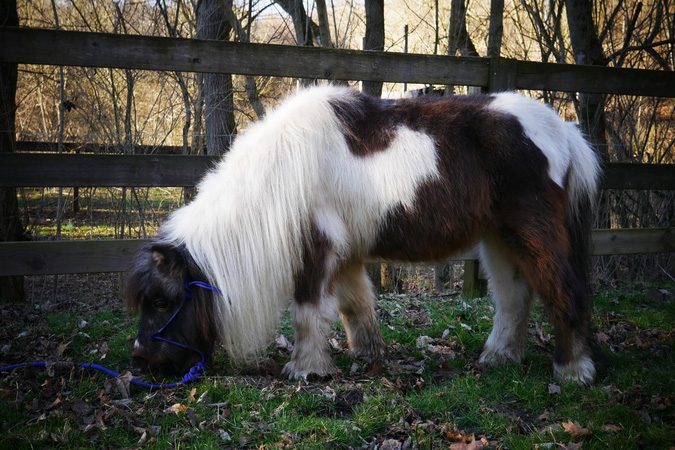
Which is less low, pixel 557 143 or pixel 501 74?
pixel 501 74

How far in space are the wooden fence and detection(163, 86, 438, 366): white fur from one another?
3.17 ft

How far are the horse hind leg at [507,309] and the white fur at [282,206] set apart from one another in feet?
2.86

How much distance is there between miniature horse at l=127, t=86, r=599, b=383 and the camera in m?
3.03

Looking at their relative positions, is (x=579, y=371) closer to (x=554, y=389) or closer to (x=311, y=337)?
(x=554, y=389)

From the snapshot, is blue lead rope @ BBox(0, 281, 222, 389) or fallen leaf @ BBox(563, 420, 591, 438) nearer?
fallen leaf @ BBox(563, 420, 591, 438)

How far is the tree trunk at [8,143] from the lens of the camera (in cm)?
523

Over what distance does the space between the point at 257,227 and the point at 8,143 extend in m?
3.71

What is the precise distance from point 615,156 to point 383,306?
4.07 meters

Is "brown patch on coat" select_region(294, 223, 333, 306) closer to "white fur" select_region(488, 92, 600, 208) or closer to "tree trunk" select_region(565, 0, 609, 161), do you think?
"white fur" select_region(488, 92, 600, 208)

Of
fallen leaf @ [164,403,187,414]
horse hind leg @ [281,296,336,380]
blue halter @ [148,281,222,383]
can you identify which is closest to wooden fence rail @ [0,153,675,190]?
blue halter @ [148,281,222,383]

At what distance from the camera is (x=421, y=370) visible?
336 centimetres

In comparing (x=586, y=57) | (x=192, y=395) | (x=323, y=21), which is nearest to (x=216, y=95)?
(x=323, y=21)

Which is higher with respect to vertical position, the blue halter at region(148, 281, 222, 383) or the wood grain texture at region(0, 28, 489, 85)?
the wood grain texture at region(0, 28, 489, 85)

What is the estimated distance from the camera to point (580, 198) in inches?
136
